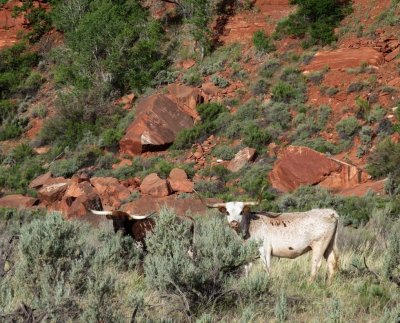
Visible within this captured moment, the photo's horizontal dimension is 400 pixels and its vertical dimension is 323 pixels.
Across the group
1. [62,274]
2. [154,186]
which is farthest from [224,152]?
[62,274]

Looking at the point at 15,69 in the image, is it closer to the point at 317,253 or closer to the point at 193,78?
the point at 193,78

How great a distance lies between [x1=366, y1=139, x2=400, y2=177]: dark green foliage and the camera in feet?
67.2

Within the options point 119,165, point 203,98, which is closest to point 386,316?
point 119,165

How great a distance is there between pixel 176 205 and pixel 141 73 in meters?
17.6

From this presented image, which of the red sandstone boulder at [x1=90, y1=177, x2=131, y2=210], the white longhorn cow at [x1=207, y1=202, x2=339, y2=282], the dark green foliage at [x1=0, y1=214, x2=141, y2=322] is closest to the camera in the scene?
the dark green foliage at [x1=0, y1=214, x2=141, y2=322]

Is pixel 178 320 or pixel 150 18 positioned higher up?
pixel 178 320

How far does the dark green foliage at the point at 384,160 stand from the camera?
2048cm

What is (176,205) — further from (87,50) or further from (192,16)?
(192,16)

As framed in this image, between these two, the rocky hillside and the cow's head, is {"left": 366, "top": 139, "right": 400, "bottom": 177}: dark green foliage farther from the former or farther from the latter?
the cow's head

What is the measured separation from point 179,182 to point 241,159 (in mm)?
3116

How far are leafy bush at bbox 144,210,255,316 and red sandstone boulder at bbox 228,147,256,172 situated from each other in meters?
18.7

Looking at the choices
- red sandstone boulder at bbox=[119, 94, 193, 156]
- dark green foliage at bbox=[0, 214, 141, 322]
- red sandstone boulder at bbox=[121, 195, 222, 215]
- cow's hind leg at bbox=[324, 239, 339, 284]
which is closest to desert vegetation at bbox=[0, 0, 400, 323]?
dark green foliage at bbox=[0, 214, 141, 322]


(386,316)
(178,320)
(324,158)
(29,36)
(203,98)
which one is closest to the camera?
(386,316)

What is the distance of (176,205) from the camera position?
19.2 meters
